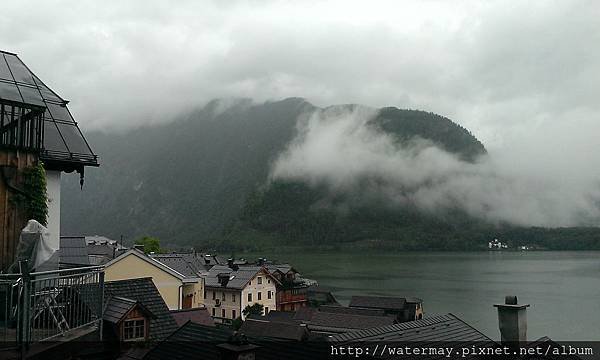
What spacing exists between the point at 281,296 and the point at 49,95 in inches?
2346

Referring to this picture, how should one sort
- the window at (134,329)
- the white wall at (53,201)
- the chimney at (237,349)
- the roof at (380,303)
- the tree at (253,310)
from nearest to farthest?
1. the white wall at (53,201)
2. the chimney at (237,349)
3. the window at (134,329)
4. the tree at (253,310)
5. the roof at (380,303)

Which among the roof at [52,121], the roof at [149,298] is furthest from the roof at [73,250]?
the roof at [52,121]

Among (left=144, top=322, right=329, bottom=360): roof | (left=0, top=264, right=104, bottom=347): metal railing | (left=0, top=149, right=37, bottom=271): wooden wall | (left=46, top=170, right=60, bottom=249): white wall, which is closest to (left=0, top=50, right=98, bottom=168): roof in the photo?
(left=46, top=170, right=60, bottom=249): white wall

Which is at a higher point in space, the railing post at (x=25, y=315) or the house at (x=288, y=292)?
the railing post at (x=25, y=315)

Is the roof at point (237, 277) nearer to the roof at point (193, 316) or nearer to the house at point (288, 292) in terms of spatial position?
the house at point (288, 292)

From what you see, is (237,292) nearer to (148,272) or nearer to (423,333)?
(148,272)

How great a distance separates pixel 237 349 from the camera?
11367mm

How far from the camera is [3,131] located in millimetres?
7824

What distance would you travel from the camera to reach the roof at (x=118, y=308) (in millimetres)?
16938

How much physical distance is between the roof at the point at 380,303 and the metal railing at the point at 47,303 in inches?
2317

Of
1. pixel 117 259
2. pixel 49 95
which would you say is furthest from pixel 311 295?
pixel 49 95

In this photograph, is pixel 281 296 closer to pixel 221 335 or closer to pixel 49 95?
pixel 221 335

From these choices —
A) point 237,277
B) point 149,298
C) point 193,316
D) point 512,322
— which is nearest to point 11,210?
point 512,322

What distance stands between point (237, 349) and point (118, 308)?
25.0 ft
